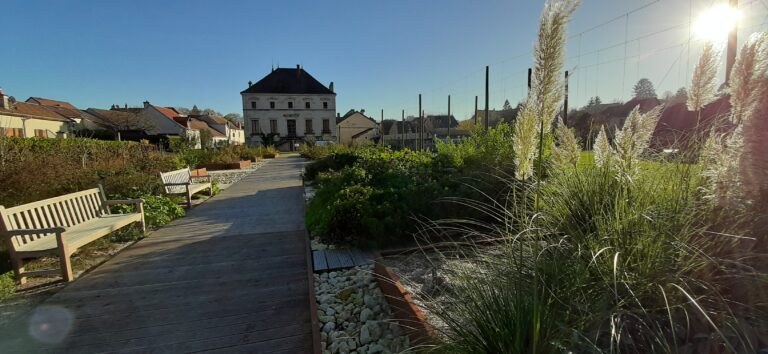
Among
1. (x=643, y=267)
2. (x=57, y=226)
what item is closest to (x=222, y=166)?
(x=57, y=226)

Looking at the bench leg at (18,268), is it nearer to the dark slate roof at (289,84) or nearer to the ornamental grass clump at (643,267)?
the ornamental grass clump at (643,267)

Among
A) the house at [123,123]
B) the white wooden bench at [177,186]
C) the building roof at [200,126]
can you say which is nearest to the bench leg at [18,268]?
the white wooden bench at [177,186]

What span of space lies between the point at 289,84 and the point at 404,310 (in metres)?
48.9

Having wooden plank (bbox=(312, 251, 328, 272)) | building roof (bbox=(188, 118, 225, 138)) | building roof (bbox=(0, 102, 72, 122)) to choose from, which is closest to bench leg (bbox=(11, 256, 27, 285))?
wooden plank (bbox=(312, 251, 328, 272))

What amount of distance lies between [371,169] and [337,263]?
334 cm

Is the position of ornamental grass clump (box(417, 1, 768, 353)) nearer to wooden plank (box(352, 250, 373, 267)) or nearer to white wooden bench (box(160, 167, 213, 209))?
wooden plank (box(352, 250, 373, 267))

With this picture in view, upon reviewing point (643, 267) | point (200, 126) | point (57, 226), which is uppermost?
A: point (200, 126)

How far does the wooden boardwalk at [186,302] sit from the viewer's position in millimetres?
2268

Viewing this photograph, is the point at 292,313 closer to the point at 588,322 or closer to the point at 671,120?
the point at 588,322

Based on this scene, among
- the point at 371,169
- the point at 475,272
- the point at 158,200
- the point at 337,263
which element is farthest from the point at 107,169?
the point at 475,272

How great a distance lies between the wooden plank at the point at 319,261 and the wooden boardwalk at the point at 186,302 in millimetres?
112

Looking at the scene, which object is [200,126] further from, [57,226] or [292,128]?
[57,226]

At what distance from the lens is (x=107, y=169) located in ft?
25.7

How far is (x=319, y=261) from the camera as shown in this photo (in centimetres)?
350
